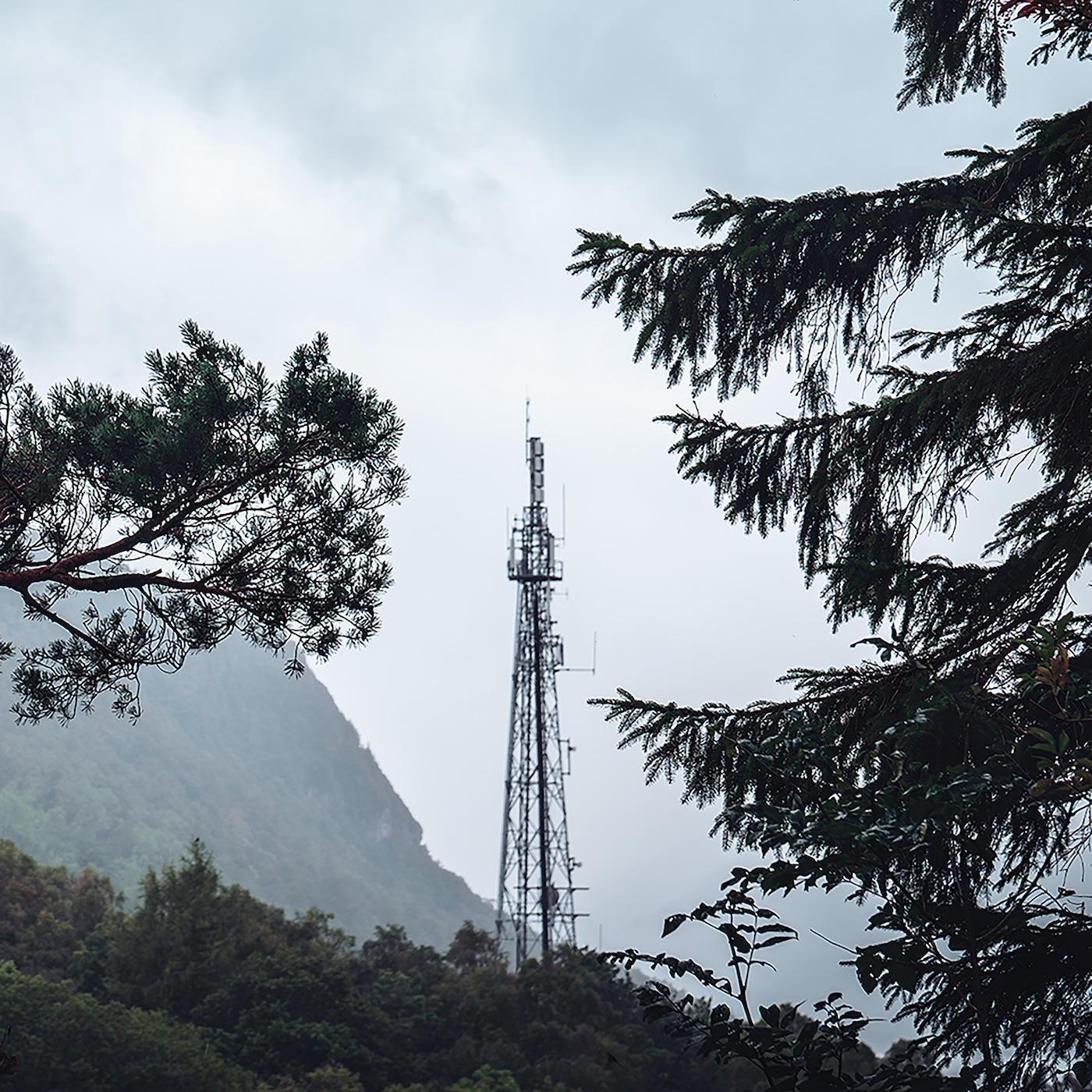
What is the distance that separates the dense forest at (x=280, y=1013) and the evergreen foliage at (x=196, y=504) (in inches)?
350

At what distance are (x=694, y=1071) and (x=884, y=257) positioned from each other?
1409 cm

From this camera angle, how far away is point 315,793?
108 m

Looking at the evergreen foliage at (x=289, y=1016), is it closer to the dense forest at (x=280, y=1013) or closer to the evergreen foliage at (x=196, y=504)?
the dense forest at (x=280, y=1013)

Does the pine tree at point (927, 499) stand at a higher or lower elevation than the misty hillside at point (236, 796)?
lower

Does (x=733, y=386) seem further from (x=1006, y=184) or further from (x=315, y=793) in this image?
(x=315, y=793)

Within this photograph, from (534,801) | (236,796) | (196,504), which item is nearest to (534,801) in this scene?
(534,801)

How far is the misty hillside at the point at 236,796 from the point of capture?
71812 millimetres

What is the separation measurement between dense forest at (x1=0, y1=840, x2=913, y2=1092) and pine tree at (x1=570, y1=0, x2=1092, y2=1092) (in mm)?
9899

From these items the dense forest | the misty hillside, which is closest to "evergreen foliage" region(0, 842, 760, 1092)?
the dense forest

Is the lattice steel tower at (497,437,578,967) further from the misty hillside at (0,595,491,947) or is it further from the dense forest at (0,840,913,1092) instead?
the misty hillside at (0,595,491,947)

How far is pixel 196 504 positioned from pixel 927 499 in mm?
3185

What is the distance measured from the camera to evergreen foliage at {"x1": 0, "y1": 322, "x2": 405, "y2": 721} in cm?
497

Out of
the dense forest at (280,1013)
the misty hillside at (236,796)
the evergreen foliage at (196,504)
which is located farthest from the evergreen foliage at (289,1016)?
the misty hillside at (236,796)

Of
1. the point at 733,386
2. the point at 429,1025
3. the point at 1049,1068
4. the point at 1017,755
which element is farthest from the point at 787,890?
the point at 429,1025
